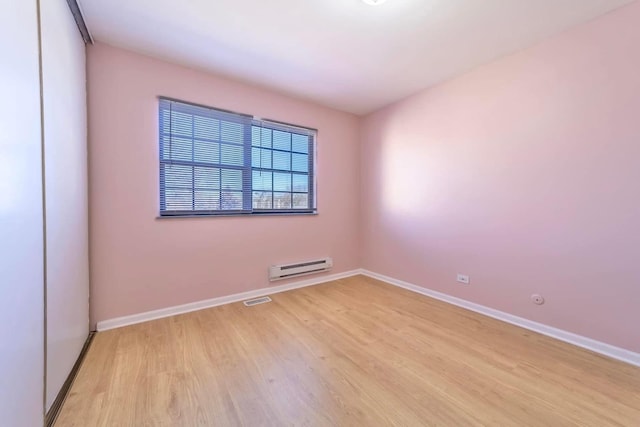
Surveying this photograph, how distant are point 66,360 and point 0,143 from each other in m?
1.41

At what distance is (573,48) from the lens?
2.07m

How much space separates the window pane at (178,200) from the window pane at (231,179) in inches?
15.5

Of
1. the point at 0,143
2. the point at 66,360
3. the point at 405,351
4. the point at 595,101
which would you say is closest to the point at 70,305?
the point at 66,360

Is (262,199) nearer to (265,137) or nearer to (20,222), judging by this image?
(265,137)

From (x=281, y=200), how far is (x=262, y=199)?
28 cm

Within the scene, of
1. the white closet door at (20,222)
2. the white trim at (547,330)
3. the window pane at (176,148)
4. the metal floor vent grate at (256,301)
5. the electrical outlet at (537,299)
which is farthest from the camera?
the metal floor vent grate at (256,301)

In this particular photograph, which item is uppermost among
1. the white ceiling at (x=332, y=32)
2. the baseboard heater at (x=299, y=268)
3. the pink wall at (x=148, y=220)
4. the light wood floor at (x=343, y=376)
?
the white ceiling at (x=332, y=32)

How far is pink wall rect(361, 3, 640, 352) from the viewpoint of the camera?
6.17 feet

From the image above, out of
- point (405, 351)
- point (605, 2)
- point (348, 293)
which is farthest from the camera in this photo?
point (348, 293)

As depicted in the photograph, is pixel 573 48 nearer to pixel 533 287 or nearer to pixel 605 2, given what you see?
pixel 605 2

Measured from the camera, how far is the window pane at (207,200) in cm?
277

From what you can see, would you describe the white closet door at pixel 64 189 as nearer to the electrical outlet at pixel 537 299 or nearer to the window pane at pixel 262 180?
the window pane at pixel 262 180

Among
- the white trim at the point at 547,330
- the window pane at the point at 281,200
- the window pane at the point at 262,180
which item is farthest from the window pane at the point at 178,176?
the white trim at the point at 547,330

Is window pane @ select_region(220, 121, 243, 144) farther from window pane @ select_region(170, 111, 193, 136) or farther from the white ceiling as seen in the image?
the white ceiling
